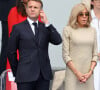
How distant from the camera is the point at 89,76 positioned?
527 cm

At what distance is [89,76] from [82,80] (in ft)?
0.28

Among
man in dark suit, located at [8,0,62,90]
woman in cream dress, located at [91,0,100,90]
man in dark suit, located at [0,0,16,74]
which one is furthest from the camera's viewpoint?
man in dark suit, located at [0,0,16,74]

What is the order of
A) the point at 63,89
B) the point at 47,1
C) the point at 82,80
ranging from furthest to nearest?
the point at 47,1 → the point at 63,89 → the point at 82,80

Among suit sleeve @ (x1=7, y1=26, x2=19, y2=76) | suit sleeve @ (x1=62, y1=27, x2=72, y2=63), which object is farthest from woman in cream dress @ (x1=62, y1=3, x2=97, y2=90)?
suit sleeve @ (x1=7, y1=26, x2=19, y2=76)

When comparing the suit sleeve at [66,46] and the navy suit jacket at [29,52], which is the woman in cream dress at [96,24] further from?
the navy suit jacket at [29,52]

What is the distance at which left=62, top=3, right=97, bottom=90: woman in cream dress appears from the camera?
524cm

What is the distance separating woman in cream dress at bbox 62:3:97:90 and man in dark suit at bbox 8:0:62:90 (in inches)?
15.5

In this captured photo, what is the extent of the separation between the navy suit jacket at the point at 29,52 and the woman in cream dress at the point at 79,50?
0.41 metres

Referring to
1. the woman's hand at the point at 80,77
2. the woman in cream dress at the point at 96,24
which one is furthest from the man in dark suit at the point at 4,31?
the woman's hand at the point at 80,77

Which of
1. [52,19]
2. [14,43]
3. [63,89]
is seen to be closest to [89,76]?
[63,89]

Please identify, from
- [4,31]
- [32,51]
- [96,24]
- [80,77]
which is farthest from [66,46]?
[4,31]

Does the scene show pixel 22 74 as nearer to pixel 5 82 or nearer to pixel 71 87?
pixel 71 87

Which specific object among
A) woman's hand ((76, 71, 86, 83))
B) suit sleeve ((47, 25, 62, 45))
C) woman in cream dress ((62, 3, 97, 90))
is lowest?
woman's hand ((76, 71, 86, 83))

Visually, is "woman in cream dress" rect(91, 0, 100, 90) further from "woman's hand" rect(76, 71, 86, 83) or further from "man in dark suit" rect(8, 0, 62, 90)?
"man in dark suit" rect(8, 0, 62, 90)
